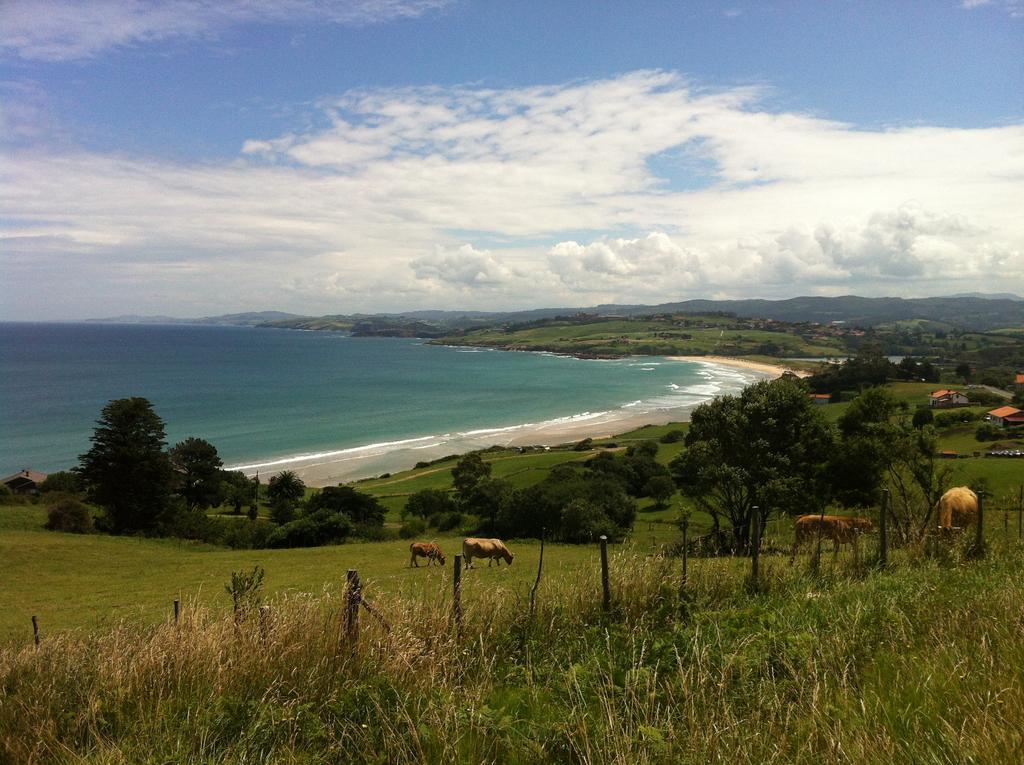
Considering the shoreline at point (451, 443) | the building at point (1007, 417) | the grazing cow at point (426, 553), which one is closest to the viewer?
the grazing cow at point (426, 553)

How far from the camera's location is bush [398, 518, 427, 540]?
112 ft

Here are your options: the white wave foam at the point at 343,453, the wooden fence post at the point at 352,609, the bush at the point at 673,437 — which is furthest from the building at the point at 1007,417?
the wooden fence post at the point at 352,609

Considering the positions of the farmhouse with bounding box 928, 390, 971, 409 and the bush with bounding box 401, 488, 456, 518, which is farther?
the farmhouse with bounding box 928, 390, 971, 409

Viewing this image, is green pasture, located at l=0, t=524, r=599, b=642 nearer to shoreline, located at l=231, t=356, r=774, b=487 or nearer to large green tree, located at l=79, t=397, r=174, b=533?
large green tree, located at l=79, t=397, r=174, b=533

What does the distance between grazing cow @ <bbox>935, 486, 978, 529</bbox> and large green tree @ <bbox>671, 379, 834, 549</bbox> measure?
35.2 ft

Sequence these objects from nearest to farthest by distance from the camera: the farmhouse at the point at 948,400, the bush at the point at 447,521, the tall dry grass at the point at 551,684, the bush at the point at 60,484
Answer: the tall dry grass at the point at 551,684, the bush at the point at 447,521, the bush at the point at 60,484, the farmhouse at the point at 948,400

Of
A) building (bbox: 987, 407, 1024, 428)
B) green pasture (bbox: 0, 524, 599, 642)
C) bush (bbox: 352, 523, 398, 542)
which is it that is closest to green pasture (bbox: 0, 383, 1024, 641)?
green pasture (bbox: 0, 524, 599, 642)

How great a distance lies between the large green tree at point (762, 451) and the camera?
84.1ft

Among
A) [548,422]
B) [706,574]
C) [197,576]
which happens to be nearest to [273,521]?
[197,576]

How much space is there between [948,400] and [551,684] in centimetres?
10043

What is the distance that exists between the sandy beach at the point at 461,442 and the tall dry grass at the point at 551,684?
53368mm

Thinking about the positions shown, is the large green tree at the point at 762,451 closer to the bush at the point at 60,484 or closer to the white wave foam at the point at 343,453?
the bush at the point at 60,484

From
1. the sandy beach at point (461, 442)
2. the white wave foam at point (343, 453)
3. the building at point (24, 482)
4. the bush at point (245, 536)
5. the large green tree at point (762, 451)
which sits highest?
the large green tree at point (762, 451)

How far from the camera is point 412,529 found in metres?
35.3
